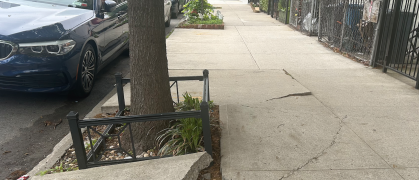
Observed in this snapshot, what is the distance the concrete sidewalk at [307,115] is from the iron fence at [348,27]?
1.28 feet

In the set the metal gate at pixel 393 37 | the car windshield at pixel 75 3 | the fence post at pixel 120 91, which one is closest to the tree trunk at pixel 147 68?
the fence post at pixel 120 91

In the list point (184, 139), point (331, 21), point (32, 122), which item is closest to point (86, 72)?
point (32, 122)

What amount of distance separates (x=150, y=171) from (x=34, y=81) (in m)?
2.62

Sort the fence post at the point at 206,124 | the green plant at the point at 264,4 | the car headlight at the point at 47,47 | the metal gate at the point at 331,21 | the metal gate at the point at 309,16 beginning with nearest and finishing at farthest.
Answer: the fence post at the point at 206,124 → the car headlight at the point at 47,47 → the metal gate at the point at 331,21 → the metal gate at the point at 309,16 → the green plant at the point at 264,4

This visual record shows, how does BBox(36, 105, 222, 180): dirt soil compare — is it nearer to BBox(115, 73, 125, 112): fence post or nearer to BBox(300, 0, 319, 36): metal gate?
BBox(115, 73, 125, 112): fence post

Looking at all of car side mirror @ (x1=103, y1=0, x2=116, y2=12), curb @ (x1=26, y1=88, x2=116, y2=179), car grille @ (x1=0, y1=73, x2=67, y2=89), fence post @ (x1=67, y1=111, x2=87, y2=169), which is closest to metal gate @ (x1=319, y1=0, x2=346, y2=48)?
car side mirror @ (x1=103, y1=0, x2=116, y2=12)

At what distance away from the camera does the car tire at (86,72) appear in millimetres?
4789

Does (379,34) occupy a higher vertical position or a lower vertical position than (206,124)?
higher

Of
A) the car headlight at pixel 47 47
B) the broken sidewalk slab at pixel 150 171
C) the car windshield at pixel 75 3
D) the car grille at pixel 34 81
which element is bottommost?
the broken sidewalk slab at pixel 150 171

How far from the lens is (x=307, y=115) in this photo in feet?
13.5

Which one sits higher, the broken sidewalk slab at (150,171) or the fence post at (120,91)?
the fence post at (120,91)

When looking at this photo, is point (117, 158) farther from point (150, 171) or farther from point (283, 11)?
point (283, 11)

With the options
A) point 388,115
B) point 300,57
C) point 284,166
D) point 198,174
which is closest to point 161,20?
point 198,174

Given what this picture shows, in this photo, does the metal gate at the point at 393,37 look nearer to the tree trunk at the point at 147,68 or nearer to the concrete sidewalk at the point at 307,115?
the concrete sidewalk at the point at 307,115
